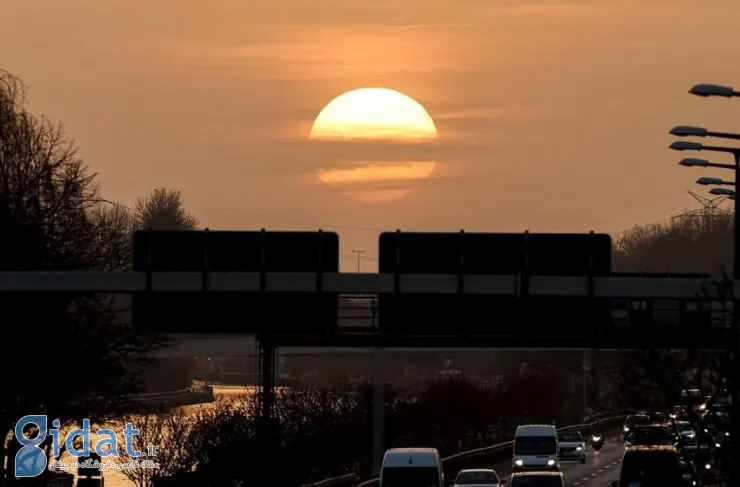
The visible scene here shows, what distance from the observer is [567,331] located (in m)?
57.9

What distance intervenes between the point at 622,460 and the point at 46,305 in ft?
61.2

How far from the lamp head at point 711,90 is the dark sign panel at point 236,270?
15351 millimetres

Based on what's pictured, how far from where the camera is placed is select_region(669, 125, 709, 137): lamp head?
4872 centimetres

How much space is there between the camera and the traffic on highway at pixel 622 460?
3581cm

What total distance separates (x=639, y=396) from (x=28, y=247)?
1092 inches

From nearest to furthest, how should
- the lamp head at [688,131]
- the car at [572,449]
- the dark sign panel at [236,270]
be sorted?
the lamp head at [688,131], the dark sign panel at [236,270], the car at [572,449]

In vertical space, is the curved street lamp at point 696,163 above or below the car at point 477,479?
above

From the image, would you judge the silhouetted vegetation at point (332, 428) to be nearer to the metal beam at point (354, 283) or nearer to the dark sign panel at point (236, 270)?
the dark sign panel at point (236, 270)

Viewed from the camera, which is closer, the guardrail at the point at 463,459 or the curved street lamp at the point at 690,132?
the curved street lamp at the point at 690,132

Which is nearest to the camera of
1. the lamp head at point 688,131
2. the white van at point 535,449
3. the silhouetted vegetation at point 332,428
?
the lamp head at point 688,131

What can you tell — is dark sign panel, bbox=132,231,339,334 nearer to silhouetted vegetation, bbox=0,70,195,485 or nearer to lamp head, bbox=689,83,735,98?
silhouetted vegetation, bbox=0,70,195,485

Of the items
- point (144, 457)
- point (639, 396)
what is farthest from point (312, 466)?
point (639, 396)

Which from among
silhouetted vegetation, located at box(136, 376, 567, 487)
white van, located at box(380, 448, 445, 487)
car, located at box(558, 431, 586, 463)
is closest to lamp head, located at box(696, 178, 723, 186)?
white van, located at box(380, 448, 445, 487)

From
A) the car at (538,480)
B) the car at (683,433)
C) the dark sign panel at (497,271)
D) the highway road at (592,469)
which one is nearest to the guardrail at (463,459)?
the highway road at (592,469)
